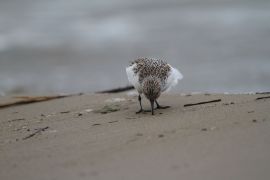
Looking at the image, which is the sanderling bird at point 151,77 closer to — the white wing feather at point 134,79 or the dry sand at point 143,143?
the white wing feather at point 134,79

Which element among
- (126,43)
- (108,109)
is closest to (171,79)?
(108,109)

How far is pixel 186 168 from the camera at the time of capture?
12.8 ft

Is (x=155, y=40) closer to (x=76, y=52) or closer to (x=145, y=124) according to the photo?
(x=76, y=52)

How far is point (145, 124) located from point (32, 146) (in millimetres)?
1137

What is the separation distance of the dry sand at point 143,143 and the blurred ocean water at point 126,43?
2853mm

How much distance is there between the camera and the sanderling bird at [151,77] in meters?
6.50

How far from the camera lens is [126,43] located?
12.7 metres

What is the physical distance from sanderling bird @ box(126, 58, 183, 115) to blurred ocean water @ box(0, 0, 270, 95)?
199 cm

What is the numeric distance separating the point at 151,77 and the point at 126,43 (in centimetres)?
619

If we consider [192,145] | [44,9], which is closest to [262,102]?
[192,145]

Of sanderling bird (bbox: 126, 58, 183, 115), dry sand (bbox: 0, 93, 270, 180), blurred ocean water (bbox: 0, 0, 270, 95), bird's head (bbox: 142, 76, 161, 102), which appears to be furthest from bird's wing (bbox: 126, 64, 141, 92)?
blurred ocean water (bbox: 0, 0, 270, 95)

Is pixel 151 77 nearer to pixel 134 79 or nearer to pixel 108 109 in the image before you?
pixel 134 79

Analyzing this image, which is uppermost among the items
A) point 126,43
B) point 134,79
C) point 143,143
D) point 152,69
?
point 126,43

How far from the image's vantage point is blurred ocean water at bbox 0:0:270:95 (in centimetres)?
984
